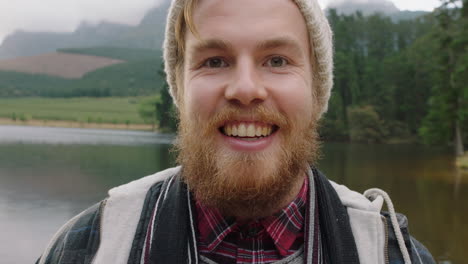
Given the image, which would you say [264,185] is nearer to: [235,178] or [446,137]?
[235,178]

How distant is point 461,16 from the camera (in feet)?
86.6

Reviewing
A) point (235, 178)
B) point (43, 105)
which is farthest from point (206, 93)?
point (43, 105)

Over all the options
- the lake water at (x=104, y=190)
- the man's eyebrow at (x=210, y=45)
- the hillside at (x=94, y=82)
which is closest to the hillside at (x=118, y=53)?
the hillside at (x=94, y=82)

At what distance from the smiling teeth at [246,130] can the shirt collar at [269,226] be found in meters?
0.32

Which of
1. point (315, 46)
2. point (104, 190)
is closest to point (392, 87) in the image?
point (104, 190)

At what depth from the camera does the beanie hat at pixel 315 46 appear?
1.78 metres

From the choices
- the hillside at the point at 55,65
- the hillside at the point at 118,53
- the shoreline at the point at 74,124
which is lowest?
the shoreline at the point at 74,124

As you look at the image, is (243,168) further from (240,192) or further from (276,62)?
(276,62)

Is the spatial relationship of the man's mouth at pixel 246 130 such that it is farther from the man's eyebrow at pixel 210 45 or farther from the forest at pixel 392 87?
the forest at pixel 392 87

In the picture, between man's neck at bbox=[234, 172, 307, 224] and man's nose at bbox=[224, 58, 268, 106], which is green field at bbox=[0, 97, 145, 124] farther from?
man's nose at bbox=[224, 58, 268, 106]

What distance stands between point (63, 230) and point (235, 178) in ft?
2.32

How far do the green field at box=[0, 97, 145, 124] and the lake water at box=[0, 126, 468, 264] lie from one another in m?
55.3

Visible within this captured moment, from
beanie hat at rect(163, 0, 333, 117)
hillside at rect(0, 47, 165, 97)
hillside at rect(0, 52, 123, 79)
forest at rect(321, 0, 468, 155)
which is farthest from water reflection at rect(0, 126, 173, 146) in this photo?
hillside at rect(0, 52, 123, 79)

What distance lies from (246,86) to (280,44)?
269mm
